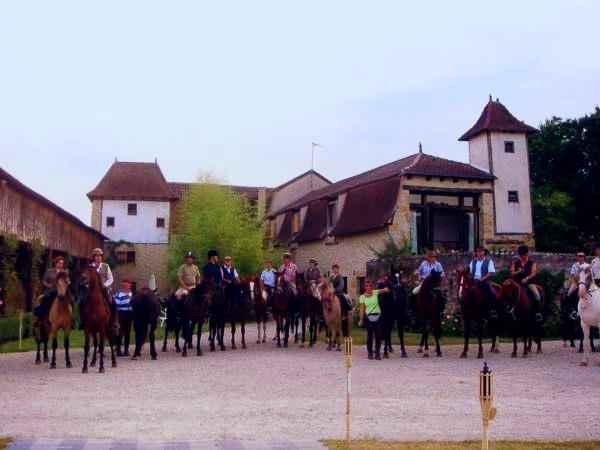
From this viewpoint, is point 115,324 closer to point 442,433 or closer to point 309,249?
point 442,433

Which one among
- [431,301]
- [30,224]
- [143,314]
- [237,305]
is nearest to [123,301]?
[143,314]

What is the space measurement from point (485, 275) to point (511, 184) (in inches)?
904

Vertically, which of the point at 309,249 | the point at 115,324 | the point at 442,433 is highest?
the point at 309,249

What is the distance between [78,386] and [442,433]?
7.20 m

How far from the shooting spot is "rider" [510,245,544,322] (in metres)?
18.6

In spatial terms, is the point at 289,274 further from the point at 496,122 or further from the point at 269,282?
the point at 496,122

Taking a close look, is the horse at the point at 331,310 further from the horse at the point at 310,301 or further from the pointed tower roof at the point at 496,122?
the pointed tower roof at the point at 496,122

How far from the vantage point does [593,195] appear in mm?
48531

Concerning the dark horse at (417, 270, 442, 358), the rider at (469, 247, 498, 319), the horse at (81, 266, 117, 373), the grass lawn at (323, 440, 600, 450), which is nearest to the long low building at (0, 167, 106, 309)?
the horse at (81, 266, 117, 373)

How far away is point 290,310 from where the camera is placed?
70.1 ft

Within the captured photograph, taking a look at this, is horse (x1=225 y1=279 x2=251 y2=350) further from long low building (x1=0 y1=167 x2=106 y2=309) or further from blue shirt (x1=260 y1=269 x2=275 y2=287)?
long low building (x1=0 y1=167 x2=106 y2=309)

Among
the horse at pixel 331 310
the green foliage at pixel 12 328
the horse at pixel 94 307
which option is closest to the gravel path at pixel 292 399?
the horse at pixel 94 307

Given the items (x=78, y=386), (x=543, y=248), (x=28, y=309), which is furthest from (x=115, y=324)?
(x=543, y=248)

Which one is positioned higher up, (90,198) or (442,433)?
(90,198)
